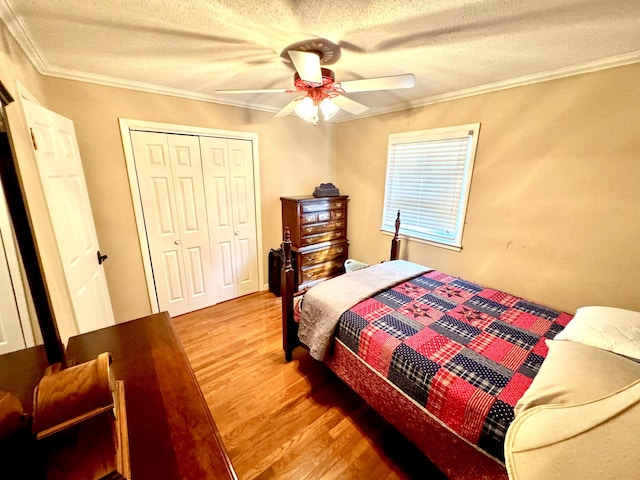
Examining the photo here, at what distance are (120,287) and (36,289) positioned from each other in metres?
2.06

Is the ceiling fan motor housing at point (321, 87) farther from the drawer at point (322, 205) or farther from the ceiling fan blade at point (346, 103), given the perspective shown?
the drawer at point (322, 205)

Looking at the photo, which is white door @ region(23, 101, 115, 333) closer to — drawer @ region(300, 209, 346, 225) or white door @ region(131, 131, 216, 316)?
white door @ region(131, 131, 216, 316)

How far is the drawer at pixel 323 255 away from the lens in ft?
10.3

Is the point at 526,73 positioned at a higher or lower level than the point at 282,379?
higher

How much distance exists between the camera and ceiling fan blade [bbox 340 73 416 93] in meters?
1.40

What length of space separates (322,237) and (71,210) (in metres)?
2.37

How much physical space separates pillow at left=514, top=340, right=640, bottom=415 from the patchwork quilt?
0.45ft

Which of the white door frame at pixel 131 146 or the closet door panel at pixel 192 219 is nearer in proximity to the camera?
the white door frame at pixel 131 146

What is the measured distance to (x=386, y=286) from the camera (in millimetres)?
2000

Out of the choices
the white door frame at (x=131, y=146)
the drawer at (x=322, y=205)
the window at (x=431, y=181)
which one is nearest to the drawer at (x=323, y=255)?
the drawer at (x=322, y=205)

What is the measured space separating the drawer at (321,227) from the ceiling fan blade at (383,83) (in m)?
1.74

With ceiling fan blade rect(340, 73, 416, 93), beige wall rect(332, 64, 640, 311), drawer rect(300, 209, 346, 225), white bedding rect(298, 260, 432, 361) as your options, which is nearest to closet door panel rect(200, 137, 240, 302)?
drawer rect(300, 209, 346, 225)

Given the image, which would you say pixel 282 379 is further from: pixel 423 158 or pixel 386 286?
pixel 423 158

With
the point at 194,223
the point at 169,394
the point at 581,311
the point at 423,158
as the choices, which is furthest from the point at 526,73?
the point at 194,223
